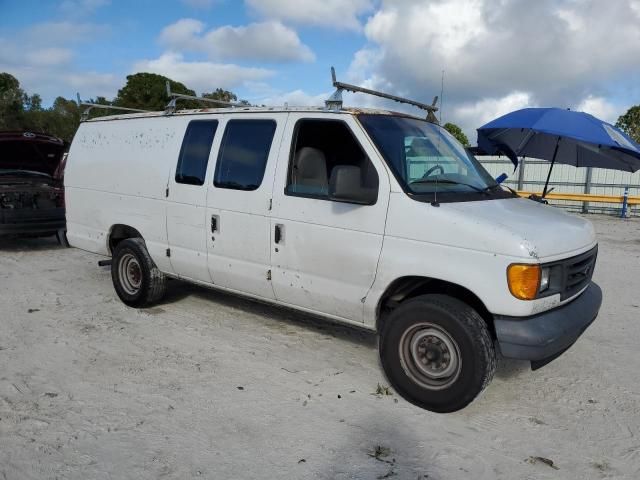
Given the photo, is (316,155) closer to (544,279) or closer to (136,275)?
(544,279)

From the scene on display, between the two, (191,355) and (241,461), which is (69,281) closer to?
(191,355)

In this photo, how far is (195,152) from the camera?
500 cm

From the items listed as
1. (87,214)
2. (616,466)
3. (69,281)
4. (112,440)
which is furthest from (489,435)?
(69,281)

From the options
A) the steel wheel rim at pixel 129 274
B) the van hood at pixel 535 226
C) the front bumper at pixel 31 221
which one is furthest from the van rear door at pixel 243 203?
the front bumper at pixel 31 221

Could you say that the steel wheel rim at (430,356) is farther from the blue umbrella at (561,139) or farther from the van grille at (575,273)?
the blue umbrella at (561,139)

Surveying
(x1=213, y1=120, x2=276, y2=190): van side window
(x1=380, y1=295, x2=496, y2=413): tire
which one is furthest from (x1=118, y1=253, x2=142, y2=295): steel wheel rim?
(x1=380, y1=295, x2=496, y2=413): tire

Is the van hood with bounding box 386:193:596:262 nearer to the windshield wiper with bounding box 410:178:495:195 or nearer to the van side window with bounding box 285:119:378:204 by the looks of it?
the windshield wiper with bounding box 410:178:495:195

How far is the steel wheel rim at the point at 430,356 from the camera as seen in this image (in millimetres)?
3484

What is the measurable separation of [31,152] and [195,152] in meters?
6.01

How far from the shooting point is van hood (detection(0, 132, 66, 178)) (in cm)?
863

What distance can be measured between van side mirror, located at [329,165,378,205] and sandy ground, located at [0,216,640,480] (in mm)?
1457

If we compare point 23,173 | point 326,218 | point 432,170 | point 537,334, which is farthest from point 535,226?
point 23,173

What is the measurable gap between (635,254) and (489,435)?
829 cm

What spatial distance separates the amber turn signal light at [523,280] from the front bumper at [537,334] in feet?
0.62
